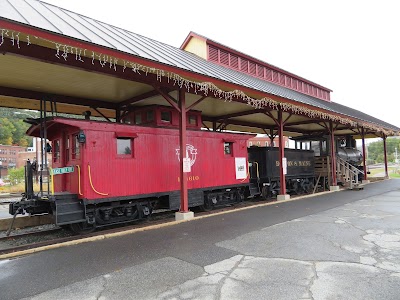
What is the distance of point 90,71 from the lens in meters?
6.64

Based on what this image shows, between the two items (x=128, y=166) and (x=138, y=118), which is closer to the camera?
(x=128, y=166)

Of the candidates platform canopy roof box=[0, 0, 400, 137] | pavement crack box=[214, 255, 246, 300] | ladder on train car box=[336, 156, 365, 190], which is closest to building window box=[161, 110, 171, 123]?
platform canopy roof box=[0, 0, 400, 137]

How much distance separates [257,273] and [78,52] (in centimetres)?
508

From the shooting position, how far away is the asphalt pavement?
3.79 metres

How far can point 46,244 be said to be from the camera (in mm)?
6215

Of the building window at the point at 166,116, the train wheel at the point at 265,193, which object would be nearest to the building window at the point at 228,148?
the building window at the point at 166,116

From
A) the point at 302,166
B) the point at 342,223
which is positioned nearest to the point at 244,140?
the point at 342,223

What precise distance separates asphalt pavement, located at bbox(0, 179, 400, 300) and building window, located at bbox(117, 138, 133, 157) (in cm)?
223

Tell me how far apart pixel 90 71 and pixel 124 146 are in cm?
220

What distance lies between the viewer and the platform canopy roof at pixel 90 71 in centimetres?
545

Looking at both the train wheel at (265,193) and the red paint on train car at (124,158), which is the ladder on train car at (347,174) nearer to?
the train wheel at (265,193)

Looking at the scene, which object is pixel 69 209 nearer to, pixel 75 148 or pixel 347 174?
pixel 75 148

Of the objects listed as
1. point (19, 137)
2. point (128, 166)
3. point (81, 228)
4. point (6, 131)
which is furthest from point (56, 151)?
point (19, 137)

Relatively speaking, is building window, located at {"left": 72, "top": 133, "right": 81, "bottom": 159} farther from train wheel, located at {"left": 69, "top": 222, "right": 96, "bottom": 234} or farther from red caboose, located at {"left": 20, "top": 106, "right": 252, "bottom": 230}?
train wheel, located at {"left": 69, "top": 222, "right": 96, "bottom": 234}
